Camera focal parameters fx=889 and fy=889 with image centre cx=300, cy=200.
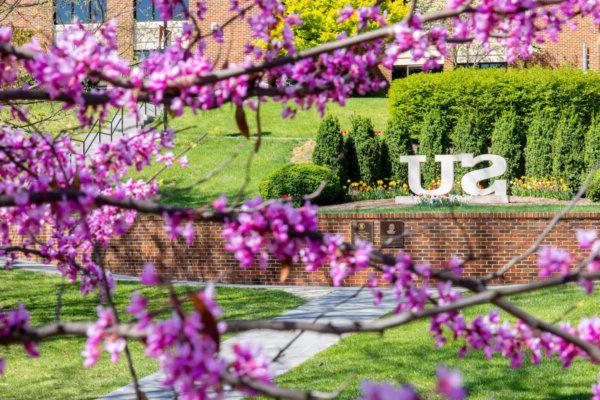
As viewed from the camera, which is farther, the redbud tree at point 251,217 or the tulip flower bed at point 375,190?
the tulip flower bed at point 375,190

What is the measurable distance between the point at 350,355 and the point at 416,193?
848cm

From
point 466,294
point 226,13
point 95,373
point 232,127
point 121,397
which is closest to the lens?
point 121,397

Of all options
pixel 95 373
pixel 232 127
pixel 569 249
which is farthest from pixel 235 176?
pixel 95 373

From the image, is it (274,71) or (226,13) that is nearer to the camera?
(274,71)

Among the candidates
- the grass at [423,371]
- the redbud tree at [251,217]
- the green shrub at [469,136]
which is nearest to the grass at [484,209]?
the green shrub at [469,136]

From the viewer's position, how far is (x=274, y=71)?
351 cm

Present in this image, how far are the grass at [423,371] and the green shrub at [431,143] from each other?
351 inches

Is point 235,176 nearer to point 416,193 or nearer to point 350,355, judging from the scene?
point 416,193

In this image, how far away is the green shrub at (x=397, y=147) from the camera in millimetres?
18922

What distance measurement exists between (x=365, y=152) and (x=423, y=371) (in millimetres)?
10958

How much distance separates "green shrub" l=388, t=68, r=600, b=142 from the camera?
827 inches

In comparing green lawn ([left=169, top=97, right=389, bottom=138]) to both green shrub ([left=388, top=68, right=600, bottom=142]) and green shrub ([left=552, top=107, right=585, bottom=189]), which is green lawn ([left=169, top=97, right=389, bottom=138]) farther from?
green shrub ([left=552, top=107, right=585, bottom=189])

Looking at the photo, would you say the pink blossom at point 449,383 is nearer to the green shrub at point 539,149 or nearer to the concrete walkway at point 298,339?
the concrete walkway at point 298,339

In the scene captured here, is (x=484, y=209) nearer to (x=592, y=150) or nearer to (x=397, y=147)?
(x=592, y=150)
